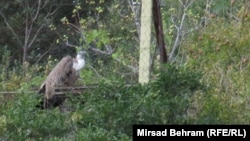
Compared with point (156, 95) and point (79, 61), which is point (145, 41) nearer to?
point (156, 95)

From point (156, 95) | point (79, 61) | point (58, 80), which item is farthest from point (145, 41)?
point (79, 61)

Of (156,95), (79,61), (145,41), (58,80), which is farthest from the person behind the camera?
(79,61)

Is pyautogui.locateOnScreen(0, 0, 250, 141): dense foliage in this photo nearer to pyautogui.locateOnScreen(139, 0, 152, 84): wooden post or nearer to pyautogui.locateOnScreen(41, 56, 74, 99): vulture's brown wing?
pyautogui.locateOnScreen(139, 0, 152, 84): wooden post

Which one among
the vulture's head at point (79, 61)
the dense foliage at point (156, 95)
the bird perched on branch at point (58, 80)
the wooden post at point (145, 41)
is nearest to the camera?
the dense foliage at point (156, 95)

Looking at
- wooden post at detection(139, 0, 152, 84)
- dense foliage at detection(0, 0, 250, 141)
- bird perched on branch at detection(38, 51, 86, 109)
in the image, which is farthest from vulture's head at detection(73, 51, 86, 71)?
wooden post at detection(139, 0, 152, 84)

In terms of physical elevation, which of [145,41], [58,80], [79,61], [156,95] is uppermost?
[145,41]

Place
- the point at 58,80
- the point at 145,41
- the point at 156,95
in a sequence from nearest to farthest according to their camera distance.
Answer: the point at 156,95, the point at 145,41, the point at 58,80

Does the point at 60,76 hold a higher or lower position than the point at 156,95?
higher

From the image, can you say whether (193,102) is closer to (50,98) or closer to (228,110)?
(228,110)

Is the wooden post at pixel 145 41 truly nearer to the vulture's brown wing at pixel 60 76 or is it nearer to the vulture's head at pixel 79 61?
the vulture's brown wing at pixel 60 76

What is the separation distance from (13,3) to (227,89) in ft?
29.9

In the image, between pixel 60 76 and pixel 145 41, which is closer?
pixel 145 41

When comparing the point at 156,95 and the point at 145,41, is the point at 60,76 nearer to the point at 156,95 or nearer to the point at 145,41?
the point at 145,41

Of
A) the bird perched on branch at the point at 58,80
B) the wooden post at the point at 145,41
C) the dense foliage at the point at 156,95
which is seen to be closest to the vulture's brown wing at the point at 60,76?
the bird perched on branch at the point at 58,80
